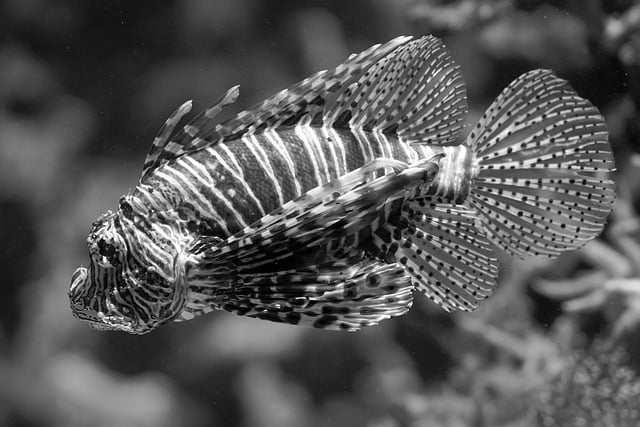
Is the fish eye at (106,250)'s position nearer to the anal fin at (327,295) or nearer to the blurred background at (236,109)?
the anal fin at (327,295)

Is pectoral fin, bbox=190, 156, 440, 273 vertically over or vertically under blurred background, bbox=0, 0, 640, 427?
over

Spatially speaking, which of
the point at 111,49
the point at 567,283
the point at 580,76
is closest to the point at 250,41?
the point at 111,49

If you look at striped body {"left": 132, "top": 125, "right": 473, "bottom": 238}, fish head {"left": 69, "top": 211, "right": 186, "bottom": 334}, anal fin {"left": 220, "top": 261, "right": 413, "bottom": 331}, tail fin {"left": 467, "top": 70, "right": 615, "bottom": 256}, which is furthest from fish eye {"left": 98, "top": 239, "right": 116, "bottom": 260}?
tail fin {"left": 467, "top": 70, "right": 615, "bottom": 256}

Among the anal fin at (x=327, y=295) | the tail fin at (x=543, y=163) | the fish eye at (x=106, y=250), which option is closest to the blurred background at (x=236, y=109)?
the tail fin at (x=543, y=163)

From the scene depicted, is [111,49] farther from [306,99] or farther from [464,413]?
[464,413]

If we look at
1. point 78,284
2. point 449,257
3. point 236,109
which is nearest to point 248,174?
point 78,284

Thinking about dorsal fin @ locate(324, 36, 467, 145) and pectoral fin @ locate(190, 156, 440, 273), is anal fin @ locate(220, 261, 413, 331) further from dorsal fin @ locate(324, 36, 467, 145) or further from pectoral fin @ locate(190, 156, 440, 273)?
A: dorsal fin @ locate(324, 36, 467, 145)

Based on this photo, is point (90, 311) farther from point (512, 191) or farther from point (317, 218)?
point (512, 191)
